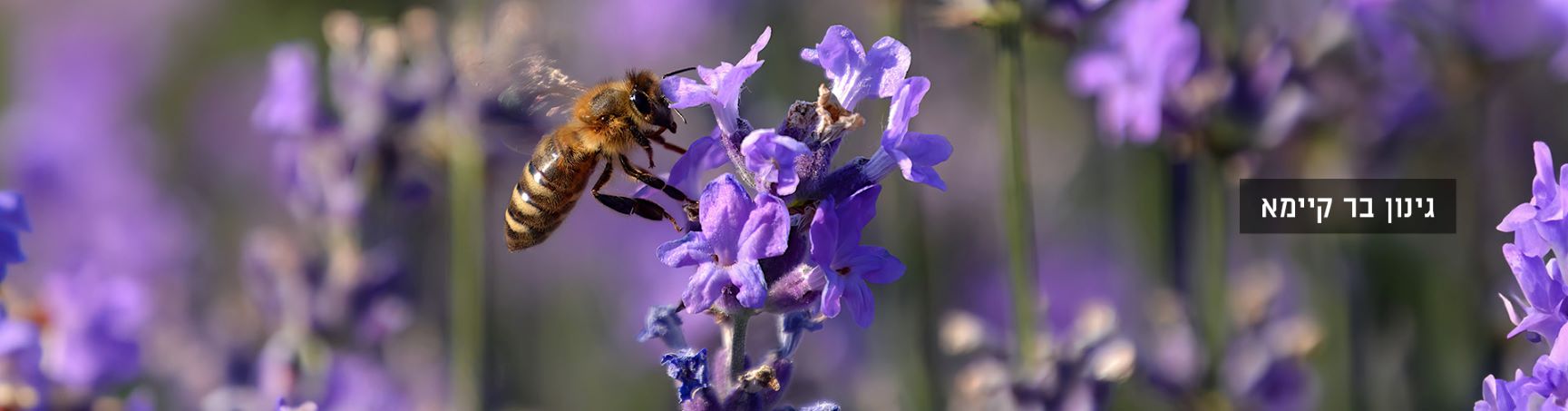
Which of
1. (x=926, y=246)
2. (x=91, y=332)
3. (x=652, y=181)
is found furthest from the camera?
(x=926, y=246)

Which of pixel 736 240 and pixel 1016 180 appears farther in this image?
pixel 1016 180

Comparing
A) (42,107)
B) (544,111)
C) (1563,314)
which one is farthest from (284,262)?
(42,107)

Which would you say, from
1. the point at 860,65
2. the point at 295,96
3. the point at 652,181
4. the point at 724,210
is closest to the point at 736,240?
the point at 724,210

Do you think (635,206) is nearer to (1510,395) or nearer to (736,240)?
(736,240)

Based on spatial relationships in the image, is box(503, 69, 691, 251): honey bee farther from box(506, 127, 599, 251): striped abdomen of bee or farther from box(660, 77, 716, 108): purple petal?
box(660, 77, 716, 108): purple petal

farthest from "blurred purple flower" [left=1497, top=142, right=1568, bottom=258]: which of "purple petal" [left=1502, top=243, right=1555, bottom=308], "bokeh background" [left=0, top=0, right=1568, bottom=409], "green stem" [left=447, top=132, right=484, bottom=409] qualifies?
"green stem" [left=447, top=132, right=484, bottom=409]

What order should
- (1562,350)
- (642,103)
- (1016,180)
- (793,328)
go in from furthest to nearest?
(1016,180)
(642,103)
(793,328)
(1562,350)
